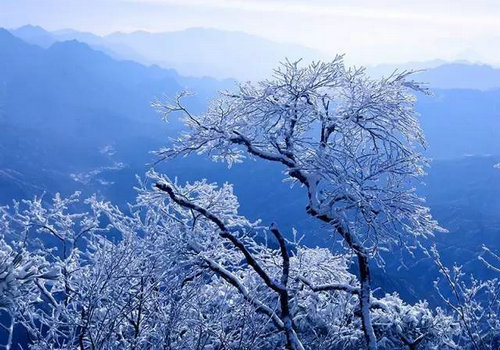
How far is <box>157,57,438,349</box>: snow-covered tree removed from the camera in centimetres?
853

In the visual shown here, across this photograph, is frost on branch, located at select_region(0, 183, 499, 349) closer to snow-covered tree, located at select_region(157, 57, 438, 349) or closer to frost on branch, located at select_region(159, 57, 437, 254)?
snow-covered tree, located at select_region(157, 57, 438, 349)

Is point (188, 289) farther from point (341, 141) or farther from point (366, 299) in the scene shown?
point (341, 141)

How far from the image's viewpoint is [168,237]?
9914mm

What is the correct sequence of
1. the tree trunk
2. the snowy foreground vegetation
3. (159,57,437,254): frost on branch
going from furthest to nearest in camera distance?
the tree trunk
(159,57,437,254): frost on branch
the snowy foreground vegetation

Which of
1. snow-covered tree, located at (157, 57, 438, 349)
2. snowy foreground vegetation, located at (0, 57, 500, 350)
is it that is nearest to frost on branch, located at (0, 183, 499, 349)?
snowy foreground vegetation, located at (0, 57, 500, 350)

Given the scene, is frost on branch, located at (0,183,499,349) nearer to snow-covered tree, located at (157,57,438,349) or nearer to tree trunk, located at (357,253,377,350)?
tree trunk, located at (357,253,377,350)

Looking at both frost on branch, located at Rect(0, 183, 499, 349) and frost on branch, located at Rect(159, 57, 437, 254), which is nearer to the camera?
frost on branch, located at Rect(0, 183, 499, 349)

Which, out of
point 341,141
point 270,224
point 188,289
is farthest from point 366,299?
point 188,289

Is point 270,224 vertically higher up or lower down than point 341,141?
lower down

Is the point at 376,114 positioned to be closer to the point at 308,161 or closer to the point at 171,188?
the point at 308,161

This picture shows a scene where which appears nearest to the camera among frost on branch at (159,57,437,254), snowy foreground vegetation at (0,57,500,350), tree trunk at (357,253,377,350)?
snowy foreground vegetation at (0,57,500,350)

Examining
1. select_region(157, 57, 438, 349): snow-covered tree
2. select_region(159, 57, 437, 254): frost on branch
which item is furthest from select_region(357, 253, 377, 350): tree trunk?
select_region(159, 57, 437, 254): frost on branch

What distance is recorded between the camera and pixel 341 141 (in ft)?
30.6

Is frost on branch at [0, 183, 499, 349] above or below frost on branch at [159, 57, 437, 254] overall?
below
